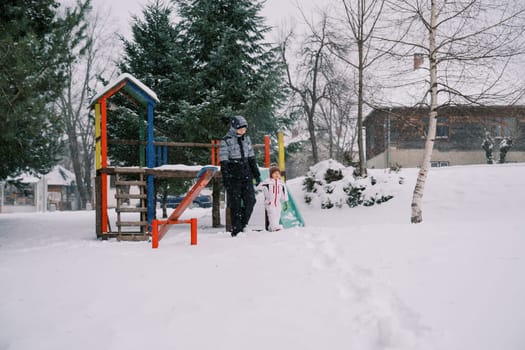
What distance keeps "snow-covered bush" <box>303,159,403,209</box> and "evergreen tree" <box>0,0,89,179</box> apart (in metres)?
8.34

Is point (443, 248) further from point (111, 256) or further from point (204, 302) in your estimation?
point (111, 256)

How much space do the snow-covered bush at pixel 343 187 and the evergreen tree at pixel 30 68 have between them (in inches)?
328

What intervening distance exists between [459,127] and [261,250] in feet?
77.3

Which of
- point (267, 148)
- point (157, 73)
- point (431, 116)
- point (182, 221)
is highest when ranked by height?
point (157, 73)

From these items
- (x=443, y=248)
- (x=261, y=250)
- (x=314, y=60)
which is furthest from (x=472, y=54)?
(x=314, y=60)

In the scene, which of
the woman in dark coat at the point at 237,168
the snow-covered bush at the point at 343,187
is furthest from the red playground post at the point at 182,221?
the snow-covered bush at the point at 343,187

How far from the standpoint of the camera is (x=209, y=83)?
11742mm

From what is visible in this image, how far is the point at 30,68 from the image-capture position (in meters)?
7.77

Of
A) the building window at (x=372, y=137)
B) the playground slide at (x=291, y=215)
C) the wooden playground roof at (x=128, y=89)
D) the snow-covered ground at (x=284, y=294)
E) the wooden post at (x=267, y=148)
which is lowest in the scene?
the snow-covered ground at (x=284, y=294)

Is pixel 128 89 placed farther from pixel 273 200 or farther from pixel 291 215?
pixel 291 215

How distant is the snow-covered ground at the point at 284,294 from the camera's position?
2.53 metres

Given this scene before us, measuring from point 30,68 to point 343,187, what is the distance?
374 inches

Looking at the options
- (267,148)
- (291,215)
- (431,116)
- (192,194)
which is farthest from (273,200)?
(431,116)

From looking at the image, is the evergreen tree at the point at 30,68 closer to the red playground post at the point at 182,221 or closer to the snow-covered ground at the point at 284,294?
the snow-covered ground at the point at 284,294
